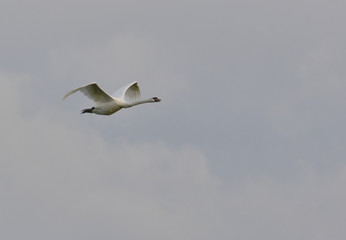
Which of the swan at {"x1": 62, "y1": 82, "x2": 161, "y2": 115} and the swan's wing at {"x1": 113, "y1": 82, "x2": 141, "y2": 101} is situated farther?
the swan's wing at {"x1": 113, "y1": 82, "x2": 141, "y2": 101}

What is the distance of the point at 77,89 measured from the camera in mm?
59031

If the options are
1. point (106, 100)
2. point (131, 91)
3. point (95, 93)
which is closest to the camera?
point (95, 93)

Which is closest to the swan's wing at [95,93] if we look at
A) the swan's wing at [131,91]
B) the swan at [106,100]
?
the swan at [106,100]

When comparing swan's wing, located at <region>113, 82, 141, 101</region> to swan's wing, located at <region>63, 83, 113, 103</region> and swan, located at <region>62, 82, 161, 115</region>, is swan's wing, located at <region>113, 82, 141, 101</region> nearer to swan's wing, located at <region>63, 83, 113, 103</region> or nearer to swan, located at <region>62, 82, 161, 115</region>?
swan, located at <region>62, 82, 161, 115</region>

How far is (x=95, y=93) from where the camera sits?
Answer: 62.9m

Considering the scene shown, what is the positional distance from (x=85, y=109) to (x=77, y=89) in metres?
6.05

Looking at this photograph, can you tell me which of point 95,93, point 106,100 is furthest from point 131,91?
point 95,93

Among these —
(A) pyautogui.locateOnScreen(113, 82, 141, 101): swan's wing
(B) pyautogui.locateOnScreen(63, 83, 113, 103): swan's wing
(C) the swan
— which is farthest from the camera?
(A) pyautogui.locateOnScreen(113, 82, 141, 101): swan's wing

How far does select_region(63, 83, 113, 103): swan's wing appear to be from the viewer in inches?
2452

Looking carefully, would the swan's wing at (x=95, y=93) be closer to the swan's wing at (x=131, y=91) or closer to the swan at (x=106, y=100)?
the swan at (x=106, y=100)

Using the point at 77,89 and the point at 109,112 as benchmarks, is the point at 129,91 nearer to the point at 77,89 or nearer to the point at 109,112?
the point at 109,112

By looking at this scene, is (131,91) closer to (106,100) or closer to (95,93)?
(106,100)

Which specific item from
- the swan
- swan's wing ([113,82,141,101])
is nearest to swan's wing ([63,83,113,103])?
the swan

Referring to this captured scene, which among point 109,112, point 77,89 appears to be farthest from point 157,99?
point 77,89
